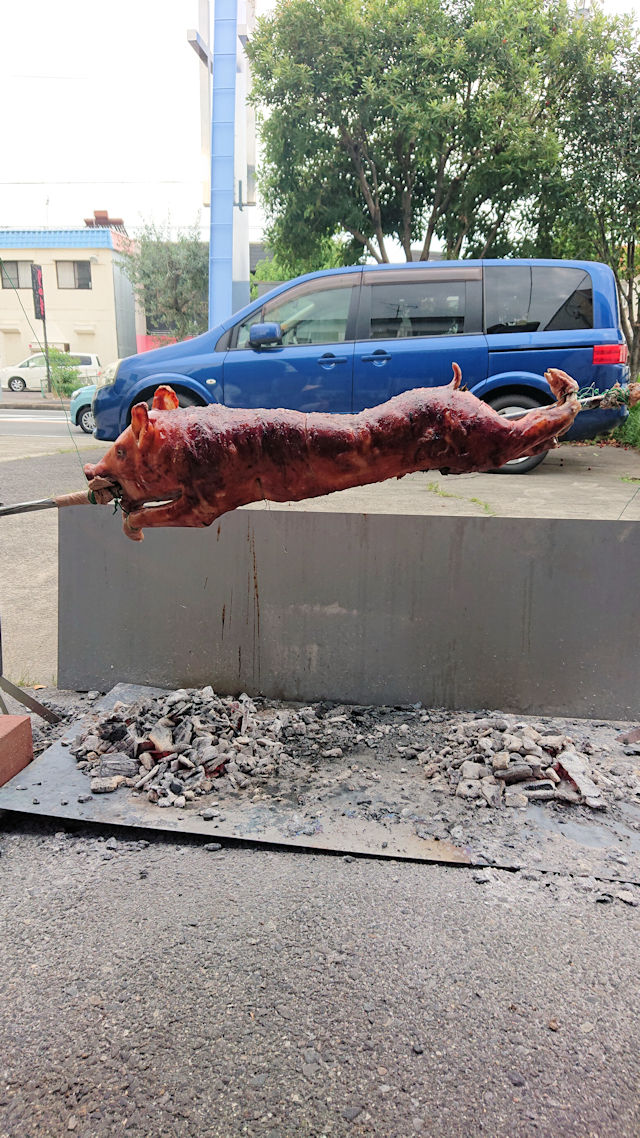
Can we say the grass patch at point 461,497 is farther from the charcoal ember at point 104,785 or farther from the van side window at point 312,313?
the charcoal ember at point 104,785

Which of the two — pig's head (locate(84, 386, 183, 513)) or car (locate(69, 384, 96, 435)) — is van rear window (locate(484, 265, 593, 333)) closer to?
pig's head (locate(84, 386, 183, 513))

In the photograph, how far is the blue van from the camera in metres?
5.29

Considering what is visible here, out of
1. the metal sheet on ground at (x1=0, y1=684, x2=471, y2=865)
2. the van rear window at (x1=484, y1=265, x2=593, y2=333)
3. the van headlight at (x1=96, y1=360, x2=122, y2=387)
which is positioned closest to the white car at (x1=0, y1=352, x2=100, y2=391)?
the van headlight at (x1=96, y1=360, x2=122, y2=387)

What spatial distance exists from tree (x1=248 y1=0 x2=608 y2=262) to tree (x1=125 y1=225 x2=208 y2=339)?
14554 mm

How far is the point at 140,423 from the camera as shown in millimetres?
1871

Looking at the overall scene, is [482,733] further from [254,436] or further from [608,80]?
[608,80]

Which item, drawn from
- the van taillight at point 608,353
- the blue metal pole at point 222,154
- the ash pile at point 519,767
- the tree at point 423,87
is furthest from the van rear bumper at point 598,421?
the blue metal pole at point 222,154

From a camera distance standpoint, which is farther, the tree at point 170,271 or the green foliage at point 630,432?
the tree at point 170,271

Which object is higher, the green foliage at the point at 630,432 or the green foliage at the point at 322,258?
the green foliage at the point at 322,258

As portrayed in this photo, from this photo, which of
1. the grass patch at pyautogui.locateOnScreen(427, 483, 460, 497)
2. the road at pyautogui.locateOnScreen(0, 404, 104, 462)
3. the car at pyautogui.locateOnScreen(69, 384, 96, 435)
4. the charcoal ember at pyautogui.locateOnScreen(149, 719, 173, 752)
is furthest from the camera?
the car at pyautogui.locateOnScreen(69, 384, 96, 435)

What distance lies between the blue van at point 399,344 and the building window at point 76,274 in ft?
77.8

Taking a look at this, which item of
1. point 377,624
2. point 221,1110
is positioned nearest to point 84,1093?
point 221,1110

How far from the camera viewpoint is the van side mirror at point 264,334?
17.1 ft

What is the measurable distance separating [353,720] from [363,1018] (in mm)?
1651
